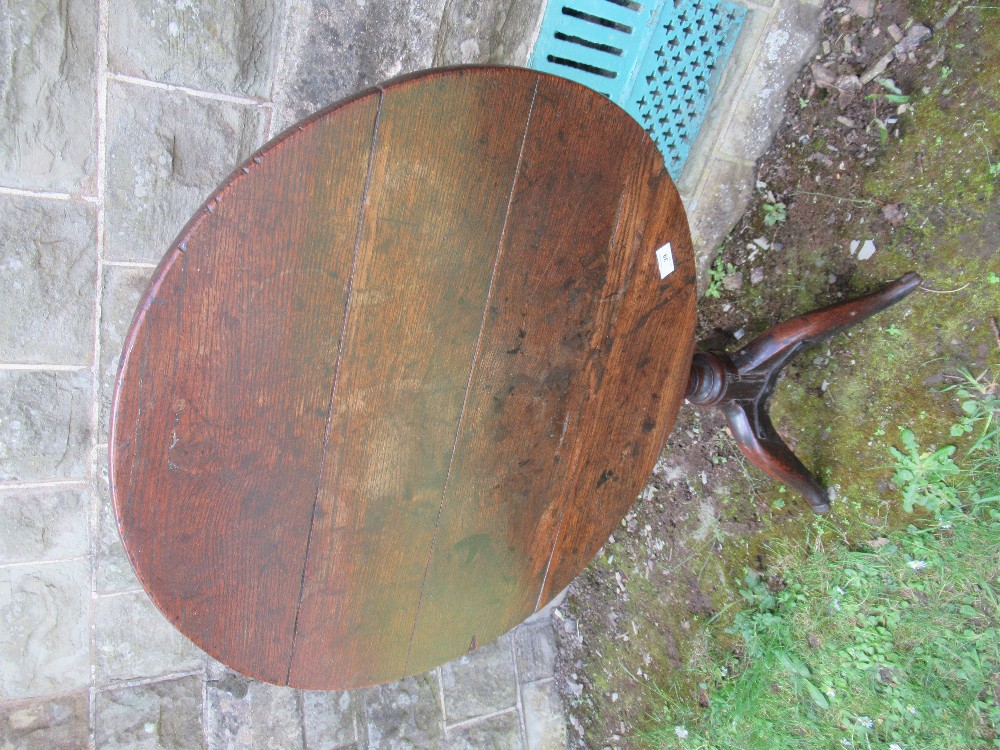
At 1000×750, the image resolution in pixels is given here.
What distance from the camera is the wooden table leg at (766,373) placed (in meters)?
1.84

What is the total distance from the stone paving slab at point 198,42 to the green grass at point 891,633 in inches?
84.8

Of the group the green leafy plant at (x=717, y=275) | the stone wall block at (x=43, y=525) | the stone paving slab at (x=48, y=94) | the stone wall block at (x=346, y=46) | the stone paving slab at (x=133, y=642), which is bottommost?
the stone paving slab at (x=133, y=642)

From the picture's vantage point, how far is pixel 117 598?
222 centimetres

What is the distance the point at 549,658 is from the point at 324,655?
6.01 ft

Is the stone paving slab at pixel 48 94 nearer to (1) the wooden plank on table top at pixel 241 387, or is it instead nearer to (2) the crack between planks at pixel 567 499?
(1) the wooden plank on table top at pixel 241 387

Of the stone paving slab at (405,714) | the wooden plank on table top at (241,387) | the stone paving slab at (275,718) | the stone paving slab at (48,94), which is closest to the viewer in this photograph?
the wooden plank on table top at (241,387)

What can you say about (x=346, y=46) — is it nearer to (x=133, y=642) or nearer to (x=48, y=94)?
(x=48, y=94)

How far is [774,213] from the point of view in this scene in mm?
2295

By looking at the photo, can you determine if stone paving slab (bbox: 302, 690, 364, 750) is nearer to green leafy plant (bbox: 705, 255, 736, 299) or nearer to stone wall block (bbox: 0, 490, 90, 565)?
stone wall block (bbox: 0, 490, 90, 565)

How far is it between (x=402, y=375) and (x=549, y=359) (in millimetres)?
304

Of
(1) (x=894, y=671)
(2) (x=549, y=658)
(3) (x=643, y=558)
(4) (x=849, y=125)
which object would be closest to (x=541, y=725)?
(2) (x=549, y=658)

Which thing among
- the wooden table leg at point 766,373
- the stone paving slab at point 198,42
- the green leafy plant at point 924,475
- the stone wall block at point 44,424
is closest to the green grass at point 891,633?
the green leafy plant at point 924,475

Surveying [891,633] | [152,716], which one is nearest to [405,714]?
[152,716]

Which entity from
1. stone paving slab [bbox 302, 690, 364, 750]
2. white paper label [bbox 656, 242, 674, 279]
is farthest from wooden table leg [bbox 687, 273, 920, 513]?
stone paving slab [bbox 302, 690, 364, 750]
